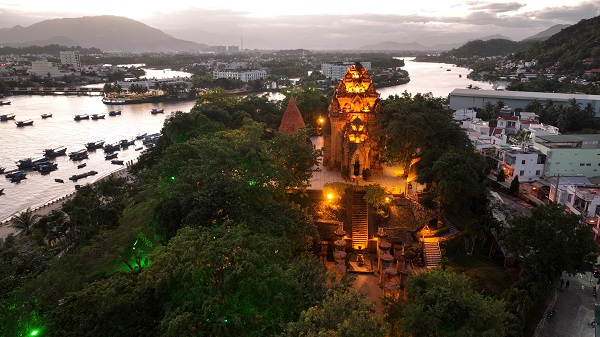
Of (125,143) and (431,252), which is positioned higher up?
(431,252)

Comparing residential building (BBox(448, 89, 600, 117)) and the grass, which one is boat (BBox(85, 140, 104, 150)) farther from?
residential building (BBox(448, 89, 600, 117))

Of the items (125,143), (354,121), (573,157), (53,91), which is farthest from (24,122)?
(573,157)

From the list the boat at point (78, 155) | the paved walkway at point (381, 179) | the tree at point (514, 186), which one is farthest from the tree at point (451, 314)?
the boat at point (78, 155)

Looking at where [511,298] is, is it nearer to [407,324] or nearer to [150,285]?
[407,324]

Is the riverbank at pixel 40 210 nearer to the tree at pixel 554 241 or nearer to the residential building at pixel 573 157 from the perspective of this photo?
the tree at pixel 554 241

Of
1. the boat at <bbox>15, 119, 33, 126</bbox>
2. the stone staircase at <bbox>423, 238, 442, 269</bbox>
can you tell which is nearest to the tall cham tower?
the stone staircase at <bbox>423, 238, 442, 269</bbox>

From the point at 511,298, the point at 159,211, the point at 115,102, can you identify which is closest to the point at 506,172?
the point at 511,298

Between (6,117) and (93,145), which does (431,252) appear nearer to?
(93,145)
